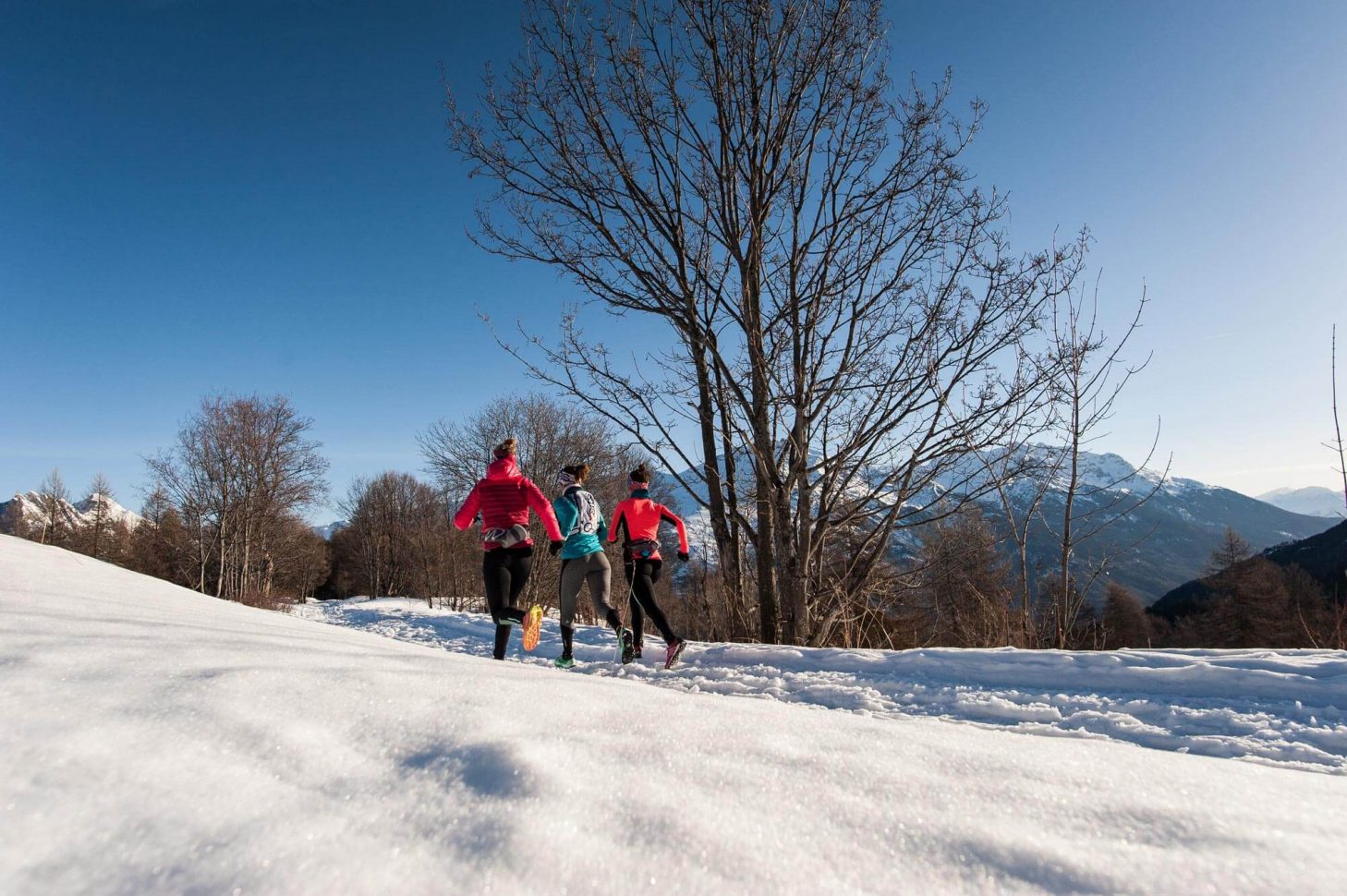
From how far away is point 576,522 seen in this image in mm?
5590

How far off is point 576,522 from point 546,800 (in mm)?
4686

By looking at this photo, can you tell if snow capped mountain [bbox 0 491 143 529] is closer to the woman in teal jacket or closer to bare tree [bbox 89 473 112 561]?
bare tree [bbox 89 473 112 561]

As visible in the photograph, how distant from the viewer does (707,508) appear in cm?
723

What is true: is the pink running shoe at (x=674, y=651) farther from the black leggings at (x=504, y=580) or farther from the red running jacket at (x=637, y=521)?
the black leggings at (x=504, y=580)

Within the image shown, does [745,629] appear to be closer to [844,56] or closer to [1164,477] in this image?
[1164,477]

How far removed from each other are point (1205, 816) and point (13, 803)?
6.05 feet

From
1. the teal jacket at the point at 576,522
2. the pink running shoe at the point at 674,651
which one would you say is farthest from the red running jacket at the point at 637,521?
the pink running shoe at the point at 674,651

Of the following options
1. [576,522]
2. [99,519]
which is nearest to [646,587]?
[576,522]

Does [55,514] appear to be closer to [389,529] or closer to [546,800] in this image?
[389,529]

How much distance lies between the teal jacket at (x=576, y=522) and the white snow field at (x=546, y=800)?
4.01 metres

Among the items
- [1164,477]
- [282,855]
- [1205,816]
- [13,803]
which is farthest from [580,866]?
[1164,477]

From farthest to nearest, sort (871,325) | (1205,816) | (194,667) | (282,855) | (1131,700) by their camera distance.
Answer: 1. (871,325)
2. (1131,700)
3. (194,667)
4. (1205,816)
5. (282,855)

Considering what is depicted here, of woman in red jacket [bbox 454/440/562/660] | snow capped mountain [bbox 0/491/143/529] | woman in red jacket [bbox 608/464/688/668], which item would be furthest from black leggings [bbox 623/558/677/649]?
snow capped mountain [bbox 0/491/143/529]

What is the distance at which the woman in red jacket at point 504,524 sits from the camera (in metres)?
5.20
